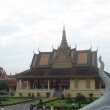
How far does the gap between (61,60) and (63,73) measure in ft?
11.0

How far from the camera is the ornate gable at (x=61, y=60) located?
49500 mm

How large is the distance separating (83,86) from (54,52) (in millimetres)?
9464

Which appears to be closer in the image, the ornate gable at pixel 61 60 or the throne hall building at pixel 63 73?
the throne hall building at pixel 63 73

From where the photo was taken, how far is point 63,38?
Result: 2173 inches

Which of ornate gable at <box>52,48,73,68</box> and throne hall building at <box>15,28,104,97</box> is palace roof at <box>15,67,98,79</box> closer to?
throne hall building at <box>15,28,104,97</box>

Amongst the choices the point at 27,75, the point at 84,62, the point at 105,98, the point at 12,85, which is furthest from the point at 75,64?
the point at 105,98

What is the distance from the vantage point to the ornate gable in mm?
49500

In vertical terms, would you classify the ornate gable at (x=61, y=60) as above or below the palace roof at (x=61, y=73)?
above

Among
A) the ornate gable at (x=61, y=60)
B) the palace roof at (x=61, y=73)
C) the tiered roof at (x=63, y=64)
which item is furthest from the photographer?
the ornate gable at (x=61, y=60)

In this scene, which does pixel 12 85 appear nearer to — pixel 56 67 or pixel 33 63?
pixel 33 63

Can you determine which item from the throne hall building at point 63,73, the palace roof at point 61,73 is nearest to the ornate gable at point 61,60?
the throne hall building at point 63,73

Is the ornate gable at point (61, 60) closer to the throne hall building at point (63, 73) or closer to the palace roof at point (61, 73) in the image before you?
the throne hall building at point (63, 73)

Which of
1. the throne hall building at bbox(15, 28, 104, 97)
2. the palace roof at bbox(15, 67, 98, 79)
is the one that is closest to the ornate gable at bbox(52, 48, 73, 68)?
the throne hall building at bbox(15, 28, 104, 97)

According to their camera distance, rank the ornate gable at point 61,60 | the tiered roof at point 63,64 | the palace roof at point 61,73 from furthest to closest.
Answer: the ornate gable at point 61,60
the tiered roof at point 63,64
the palace roof at point 61,73
